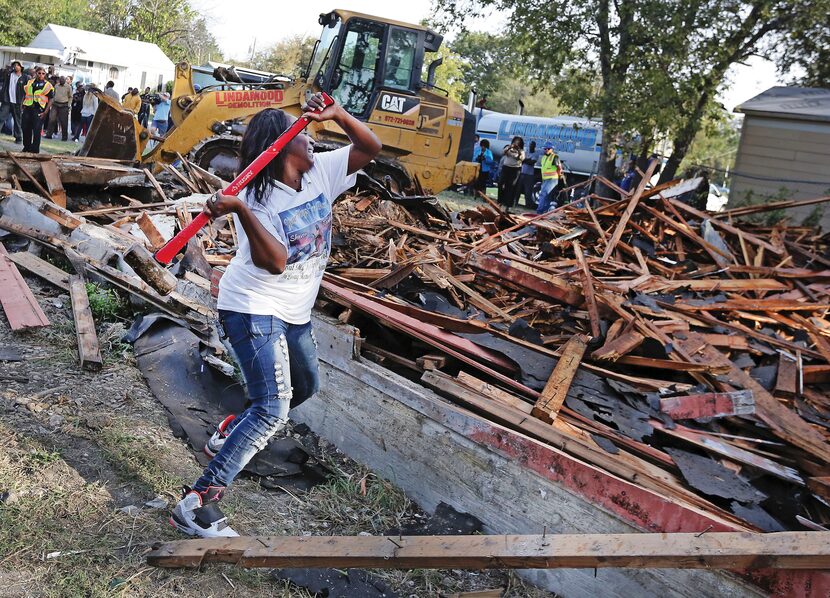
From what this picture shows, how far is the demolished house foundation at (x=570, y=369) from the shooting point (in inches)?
139

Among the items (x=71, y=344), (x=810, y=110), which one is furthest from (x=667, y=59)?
(x=71, y=344)

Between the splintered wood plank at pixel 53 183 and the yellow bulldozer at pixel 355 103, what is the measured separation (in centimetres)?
319

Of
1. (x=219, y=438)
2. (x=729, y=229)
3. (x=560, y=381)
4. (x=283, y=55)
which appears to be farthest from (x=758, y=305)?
(x=283, y=55)

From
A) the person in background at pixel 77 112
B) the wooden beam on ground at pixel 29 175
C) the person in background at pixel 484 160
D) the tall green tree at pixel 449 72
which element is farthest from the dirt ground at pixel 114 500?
the tall green tree at pixel 449 72

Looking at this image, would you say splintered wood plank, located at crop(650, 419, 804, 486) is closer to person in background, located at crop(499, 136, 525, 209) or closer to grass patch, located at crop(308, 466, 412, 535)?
grass patch, located at crop(308, 466, 412, 535)

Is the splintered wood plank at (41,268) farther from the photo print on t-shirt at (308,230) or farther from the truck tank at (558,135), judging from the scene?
the truck tank at (558,135)

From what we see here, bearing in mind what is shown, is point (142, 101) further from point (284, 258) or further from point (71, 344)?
point (284, 258)

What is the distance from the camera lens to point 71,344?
5.54 m

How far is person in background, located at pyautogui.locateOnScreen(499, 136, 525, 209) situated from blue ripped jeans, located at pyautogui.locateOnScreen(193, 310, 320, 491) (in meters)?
15.9

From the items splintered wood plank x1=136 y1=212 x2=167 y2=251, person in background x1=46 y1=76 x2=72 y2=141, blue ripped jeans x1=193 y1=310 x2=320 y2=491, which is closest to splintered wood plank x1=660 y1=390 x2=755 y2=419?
blue ripped jeans x1=193 y1=310 x2=320 y2=491

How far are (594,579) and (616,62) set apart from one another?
47.9ft

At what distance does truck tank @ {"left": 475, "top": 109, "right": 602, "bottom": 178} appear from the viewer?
29.1 metres

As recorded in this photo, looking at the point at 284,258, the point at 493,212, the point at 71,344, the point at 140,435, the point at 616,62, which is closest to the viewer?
the point at 284,258

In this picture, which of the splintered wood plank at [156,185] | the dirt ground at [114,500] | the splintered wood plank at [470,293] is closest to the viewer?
the dirt ground at [114,500]
